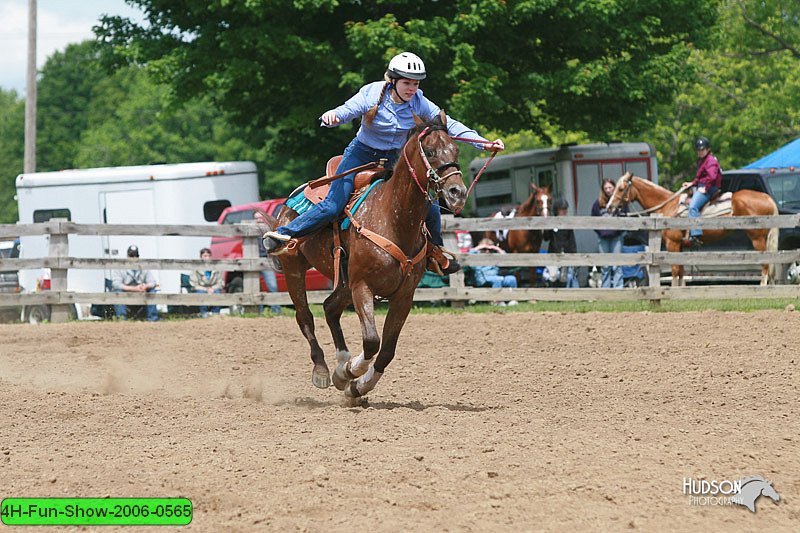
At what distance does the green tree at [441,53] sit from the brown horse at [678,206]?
3.05m

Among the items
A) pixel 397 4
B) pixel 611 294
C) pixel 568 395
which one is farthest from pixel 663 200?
pixel 568 395

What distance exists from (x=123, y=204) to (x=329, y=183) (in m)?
13.6

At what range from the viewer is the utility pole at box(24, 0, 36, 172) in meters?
30.0

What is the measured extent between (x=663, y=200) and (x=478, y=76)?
438 cm

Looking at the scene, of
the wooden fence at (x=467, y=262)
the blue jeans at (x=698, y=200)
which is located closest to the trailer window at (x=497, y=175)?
the blue jeans at (x=698, y=200)

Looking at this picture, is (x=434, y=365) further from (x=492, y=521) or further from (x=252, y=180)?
(x=252, y=180)

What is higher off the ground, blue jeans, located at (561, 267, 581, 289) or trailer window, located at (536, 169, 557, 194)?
trailer window, located at (536, 169, 557, 194)

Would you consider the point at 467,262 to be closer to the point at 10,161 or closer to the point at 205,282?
the point at 205,282

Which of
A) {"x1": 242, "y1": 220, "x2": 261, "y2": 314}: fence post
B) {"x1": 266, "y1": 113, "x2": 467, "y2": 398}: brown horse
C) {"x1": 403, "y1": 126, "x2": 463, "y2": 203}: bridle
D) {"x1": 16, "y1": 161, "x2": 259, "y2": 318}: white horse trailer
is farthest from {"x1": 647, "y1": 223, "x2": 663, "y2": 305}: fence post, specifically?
{"x1": 16, "y1": 161, "x2": 259, "y2": 318}: white horse trailer

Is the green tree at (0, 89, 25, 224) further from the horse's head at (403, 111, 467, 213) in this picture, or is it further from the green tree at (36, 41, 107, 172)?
the horse's head at (403, 111, 467, 213)

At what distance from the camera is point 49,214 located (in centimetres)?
2231

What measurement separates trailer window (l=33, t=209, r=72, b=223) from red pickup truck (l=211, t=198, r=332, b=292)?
328 centimetres

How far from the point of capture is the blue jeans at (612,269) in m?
18.5

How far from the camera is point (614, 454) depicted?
6.35 metres
